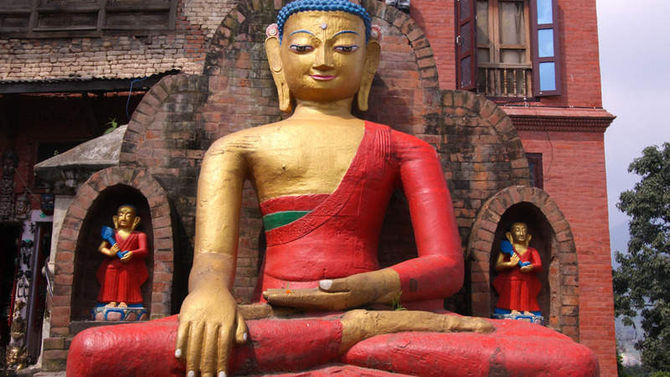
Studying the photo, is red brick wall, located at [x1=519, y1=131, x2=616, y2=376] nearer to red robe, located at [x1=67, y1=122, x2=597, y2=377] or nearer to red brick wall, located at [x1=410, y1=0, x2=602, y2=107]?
red brick wall, located at [x1=410, y1=0, x2=602, y2=107]

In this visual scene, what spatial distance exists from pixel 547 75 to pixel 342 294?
999cm

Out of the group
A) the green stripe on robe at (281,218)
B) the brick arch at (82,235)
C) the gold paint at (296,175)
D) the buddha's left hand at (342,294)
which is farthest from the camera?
the brick arch at (82,235)

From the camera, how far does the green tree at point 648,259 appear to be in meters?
14.6

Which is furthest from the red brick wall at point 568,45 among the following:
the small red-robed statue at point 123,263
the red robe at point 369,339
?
the small red-robed statue at point 123,263

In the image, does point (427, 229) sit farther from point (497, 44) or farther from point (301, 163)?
point (497, 44)

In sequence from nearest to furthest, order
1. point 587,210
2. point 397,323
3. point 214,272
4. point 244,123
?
point 397,323 → point 214,272 → point 244,123 → point 587,210

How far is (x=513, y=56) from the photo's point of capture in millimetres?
13484

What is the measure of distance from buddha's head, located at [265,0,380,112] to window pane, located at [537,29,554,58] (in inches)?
325

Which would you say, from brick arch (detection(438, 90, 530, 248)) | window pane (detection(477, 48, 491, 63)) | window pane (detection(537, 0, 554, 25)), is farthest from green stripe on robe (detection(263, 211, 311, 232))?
window pane (detection(537, 0, 554, 25))

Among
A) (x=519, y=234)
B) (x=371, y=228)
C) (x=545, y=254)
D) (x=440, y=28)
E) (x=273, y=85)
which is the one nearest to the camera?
(x=371, y=228)

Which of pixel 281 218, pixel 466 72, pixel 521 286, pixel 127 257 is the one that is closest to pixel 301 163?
pixel 281 218

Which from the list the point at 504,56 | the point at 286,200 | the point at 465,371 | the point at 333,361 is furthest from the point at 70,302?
the point at 504,56

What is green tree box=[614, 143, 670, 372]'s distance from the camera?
14648mm

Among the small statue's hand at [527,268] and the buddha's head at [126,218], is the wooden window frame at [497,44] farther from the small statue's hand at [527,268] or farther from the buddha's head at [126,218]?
the buddha's head at [126,218]
